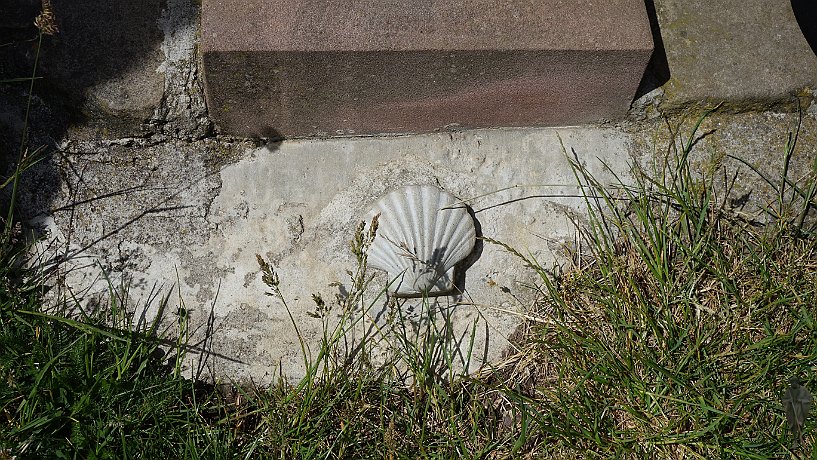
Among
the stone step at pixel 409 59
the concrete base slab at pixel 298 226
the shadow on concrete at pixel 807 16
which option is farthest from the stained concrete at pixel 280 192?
the shadow on concrete at pixel 807 16

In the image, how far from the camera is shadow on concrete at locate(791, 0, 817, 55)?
2.77m

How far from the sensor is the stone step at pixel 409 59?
212 cm

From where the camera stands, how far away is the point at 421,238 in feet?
7.63

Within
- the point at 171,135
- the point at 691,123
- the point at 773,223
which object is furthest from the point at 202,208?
the point at 773,223

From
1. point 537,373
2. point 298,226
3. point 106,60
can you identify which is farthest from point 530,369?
point 106,60

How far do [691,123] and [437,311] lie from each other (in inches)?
39.2

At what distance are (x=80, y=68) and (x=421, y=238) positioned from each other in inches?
43.9

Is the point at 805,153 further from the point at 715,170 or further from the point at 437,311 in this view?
the point at 437,311

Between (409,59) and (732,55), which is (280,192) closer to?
(409,59)

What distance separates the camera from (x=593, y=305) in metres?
2.31

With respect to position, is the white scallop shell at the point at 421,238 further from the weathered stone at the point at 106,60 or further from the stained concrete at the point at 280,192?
the weathered stone at the point at 106,60

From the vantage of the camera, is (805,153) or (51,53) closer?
(51,53)

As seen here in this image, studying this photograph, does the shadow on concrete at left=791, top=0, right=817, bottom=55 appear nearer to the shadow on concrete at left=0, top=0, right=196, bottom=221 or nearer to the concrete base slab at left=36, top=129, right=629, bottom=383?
the concrete base slab at left=36, top=129, right=629, bottom=383

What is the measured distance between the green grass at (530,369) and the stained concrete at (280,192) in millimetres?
68
